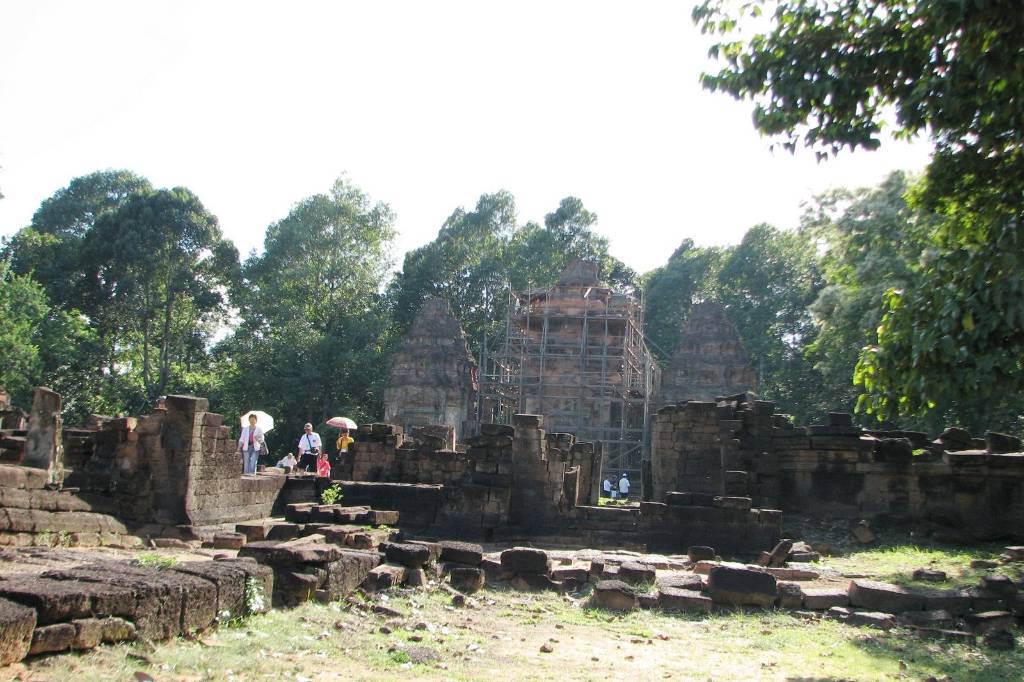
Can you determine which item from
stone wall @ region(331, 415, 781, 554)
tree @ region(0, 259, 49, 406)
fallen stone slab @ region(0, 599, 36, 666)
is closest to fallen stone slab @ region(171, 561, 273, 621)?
fallen stone slab @ region(0, 599, 36, 666)

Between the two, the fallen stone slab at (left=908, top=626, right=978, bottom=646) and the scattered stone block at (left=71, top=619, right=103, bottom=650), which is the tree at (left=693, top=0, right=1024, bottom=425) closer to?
the fallen stone slab at (left=908, top=626, right=978, bottom=646)

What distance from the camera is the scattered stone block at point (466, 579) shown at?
30.6ft

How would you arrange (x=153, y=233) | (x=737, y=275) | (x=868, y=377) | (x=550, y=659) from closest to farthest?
(x=550, y=659) → (x=868, y=377) → (x=153, y=233) → (x=737, y=275)

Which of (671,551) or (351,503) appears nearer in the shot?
(671,551)

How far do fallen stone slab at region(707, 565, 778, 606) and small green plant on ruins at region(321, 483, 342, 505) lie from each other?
7.79 metres

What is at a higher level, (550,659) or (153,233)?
(153,233)

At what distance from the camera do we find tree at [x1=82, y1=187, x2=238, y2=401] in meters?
39.8

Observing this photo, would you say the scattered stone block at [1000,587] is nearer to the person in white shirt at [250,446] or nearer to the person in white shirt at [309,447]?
the person in white shirt at [250,446]

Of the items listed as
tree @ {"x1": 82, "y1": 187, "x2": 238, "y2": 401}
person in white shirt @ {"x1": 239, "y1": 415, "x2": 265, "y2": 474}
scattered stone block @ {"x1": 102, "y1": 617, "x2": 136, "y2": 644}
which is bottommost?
scattered stone block @ {"x1": 102, "y1": 617, "x2": 136, "y2": 644}

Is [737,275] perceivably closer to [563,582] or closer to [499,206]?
[499,206]

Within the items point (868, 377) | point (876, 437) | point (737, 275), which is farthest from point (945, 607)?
point (737, 275)

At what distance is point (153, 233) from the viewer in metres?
39.5

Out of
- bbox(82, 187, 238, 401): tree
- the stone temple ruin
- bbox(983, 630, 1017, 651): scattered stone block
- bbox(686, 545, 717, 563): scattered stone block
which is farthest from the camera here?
bbox(82, 187, 238, 401): tree

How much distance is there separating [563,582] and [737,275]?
41.2 m
